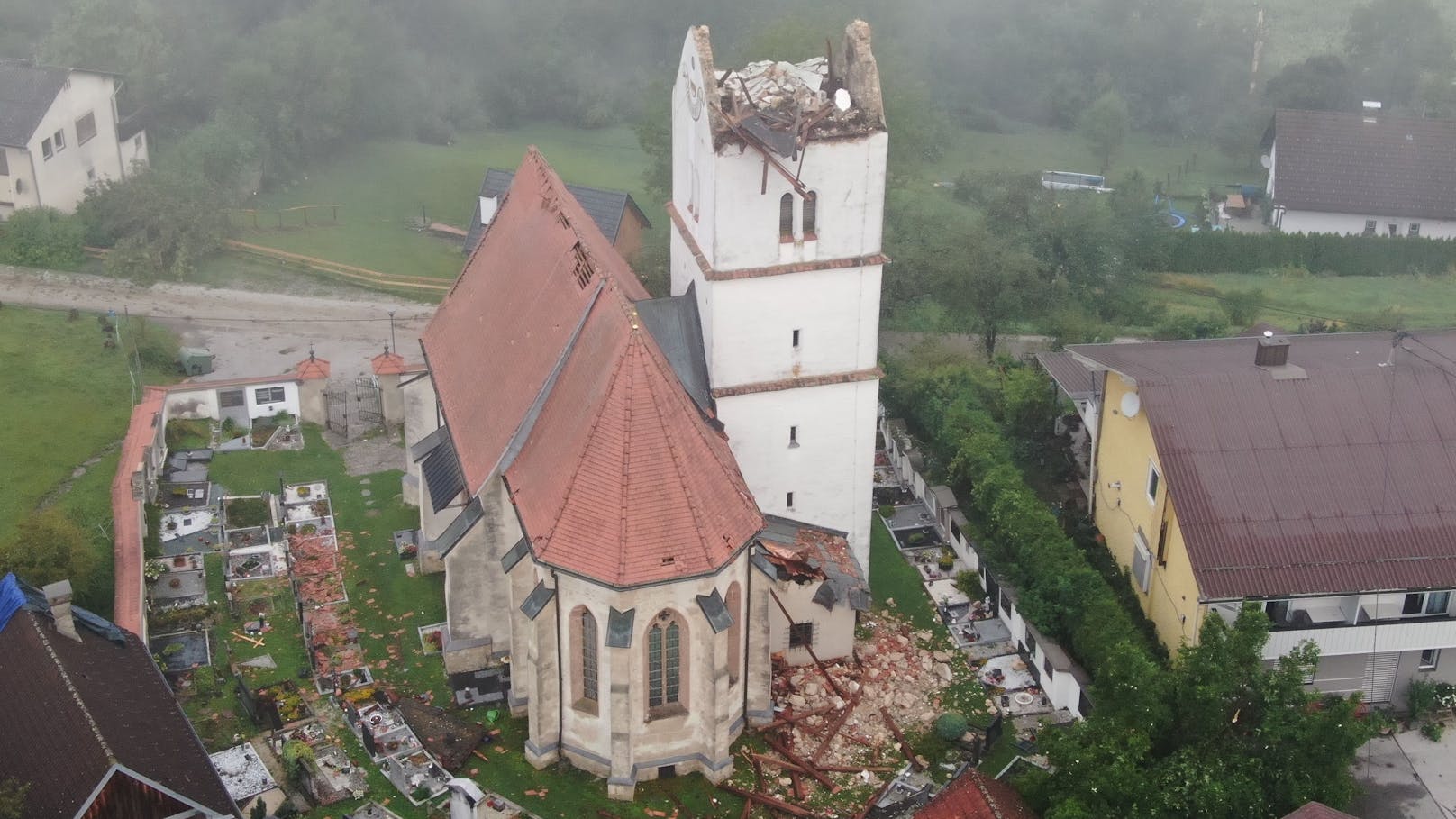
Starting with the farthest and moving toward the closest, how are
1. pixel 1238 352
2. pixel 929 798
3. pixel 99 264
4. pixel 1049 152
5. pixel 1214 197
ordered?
pixel 1049 152 → pixel 1214 197 → pixel 99 264 → pixel 1238 352 → pixel 929 798

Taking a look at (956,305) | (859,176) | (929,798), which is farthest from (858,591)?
(956,305)

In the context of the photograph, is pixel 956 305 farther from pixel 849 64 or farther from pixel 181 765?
pixel 181 765

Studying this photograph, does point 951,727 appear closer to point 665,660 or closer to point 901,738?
point 901,738

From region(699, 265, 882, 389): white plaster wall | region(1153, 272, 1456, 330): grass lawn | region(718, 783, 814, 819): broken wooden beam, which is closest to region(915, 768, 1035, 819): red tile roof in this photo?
region(718, 783, 814, 819): broken wooden beam

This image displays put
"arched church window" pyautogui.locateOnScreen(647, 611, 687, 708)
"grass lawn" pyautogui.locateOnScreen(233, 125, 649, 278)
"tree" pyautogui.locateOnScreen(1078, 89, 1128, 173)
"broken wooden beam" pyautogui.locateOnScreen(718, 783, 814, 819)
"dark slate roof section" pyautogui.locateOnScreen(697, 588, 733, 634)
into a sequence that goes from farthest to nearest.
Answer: "tree" pyautogui.locateOnScreen(1078, 89, 1128, 173) → "grass lawn" pyautogui.locateOnScreen(233, 125, 649, 278) → "broken wooden beam" pyautogui.locateOnScreen(718, 783, 814, 819) → "arched church window" pyautogui.locateOnScreen(647, 611, 687, 708) → "dark slate roof section" pyautogui.locateOnScreen(697, 588, 733, 634)

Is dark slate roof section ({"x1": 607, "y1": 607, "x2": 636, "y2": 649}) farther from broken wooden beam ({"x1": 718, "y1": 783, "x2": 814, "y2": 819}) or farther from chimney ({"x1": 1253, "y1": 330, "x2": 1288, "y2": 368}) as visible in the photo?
chimney ({"x1": 1253, "y1": 330, "x2": 1288, "y2": 368})

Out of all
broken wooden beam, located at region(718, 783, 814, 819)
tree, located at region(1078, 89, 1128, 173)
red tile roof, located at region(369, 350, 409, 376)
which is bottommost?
broken wooden beam, located at region(718, 783, 814, 819)
